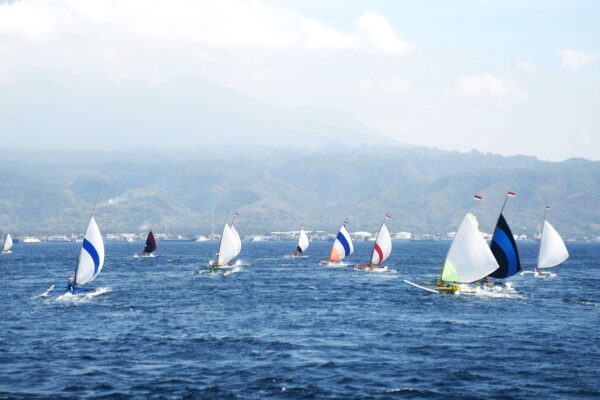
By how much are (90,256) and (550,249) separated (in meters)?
72.5

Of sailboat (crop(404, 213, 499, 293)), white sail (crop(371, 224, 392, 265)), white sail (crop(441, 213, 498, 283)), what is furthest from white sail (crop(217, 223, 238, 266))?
white sail (crop(441, 213, 498, 283))

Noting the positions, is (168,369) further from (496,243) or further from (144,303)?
(496,243)

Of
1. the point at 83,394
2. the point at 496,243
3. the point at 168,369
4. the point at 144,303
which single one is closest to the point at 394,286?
the point at 496,243

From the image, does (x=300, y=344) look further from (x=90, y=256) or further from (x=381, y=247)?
(x=381, y=247)

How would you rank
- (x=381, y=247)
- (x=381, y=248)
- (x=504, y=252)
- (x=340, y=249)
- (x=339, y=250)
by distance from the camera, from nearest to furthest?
(x=504, y=252) < (x=381, y=247) < (x=381, y=248) < (x=339, y=250) < (x=340, y=249)

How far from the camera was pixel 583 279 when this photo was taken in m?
128

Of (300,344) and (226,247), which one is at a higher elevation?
(226,247)

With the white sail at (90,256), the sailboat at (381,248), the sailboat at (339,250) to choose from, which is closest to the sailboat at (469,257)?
the white sail at (90,256)

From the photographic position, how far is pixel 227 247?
460 feet

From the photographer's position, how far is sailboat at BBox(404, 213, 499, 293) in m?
93.0

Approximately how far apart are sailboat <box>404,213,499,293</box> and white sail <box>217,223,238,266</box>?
5166cm

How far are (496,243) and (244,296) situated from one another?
100 feet

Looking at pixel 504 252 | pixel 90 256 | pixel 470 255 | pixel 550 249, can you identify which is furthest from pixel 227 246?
pixel 470 255

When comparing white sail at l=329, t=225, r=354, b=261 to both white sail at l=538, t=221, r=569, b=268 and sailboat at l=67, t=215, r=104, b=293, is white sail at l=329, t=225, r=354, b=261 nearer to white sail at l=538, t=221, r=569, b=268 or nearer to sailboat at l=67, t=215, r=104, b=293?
white sail at l=538, t=221, r=569, b=268
